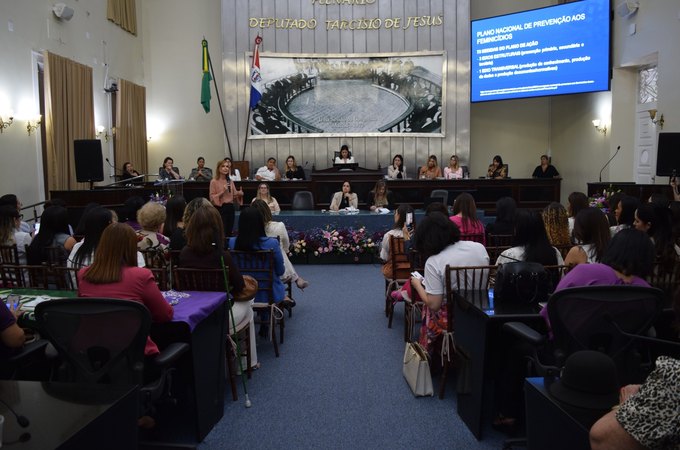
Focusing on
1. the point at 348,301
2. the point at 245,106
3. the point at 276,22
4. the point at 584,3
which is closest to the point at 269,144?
the point at 245,106

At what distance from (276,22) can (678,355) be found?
1268cm

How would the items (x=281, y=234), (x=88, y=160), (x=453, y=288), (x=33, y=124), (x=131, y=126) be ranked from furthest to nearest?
(x=131, y=126), (x=88, y=160), (x=33, y=124), (x=281, y=234), (x=453, y=288)

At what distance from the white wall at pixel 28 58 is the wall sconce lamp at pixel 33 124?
8 centimetres

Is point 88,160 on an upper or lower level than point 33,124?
lower

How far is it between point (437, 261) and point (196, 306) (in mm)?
1490

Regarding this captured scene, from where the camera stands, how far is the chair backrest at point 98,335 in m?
2.41

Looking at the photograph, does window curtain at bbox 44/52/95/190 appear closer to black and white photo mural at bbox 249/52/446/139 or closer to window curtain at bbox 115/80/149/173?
window curtain at bbox 115/80/149/173

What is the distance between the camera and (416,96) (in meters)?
13.9

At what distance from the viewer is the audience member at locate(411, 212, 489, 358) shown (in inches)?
144

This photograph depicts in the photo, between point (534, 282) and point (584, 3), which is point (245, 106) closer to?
point (584, 3)

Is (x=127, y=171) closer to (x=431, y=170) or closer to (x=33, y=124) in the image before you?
(x=33, y=124)

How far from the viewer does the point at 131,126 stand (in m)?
13.3

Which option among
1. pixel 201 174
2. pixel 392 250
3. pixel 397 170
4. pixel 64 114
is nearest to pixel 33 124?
pixel 64 114

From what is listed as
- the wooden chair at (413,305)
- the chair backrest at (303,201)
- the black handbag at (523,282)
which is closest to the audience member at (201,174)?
the chair backrest at (303,201)
